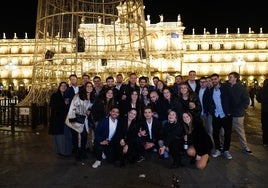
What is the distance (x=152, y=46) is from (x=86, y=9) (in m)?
63.9

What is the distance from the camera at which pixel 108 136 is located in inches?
324

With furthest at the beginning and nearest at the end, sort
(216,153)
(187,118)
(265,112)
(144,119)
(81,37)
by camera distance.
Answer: (265,112) < (81,37) < (216,153) < (144,119) < (187,118)

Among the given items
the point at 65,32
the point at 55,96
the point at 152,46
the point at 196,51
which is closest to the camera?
the point at 55,96

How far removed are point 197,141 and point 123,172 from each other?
5.67 feet

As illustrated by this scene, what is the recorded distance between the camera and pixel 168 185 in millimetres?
6418

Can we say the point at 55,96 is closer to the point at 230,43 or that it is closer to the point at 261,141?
the point at 261,141

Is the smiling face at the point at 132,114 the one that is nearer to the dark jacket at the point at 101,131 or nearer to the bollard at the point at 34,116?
the dark jacket at the point at 101,131

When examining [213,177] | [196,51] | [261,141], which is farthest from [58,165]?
[196,51]

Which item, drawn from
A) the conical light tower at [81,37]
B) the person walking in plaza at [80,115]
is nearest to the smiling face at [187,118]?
the person walking in plaza at [80,115]

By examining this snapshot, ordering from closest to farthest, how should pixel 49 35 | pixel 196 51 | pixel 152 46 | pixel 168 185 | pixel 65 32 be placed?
pixel 168 185, pixel 65 32, pixel 49 35, pixel 152 46, pixel 196 51

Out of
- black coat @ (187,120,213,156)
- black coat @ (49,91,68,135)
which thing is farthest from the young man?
black coat @ (49,91,68,135)

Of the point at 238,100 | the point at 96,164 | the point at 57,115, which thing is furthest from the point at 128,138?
the point at 238,100

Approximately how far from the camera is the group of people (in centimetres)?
808

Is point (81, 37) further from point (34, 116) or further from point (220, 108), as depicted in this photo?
point (220, 108)
